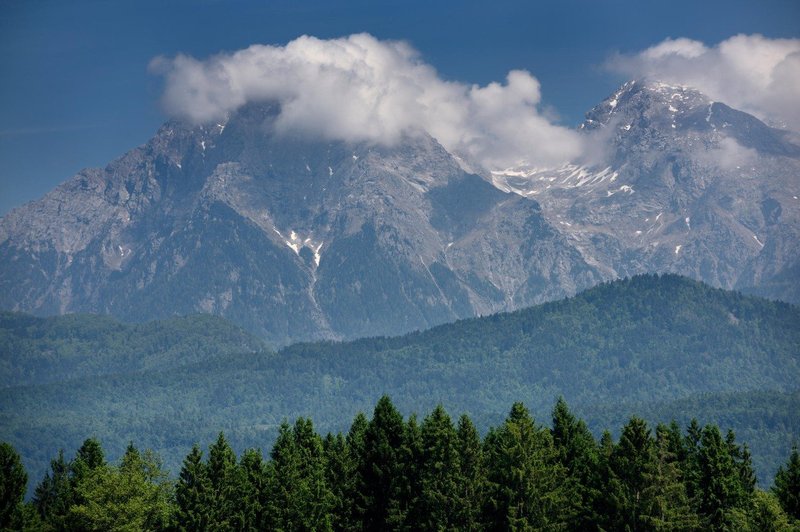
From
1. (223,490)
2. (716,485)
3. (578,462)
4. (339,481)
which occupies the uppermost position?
(578,462)

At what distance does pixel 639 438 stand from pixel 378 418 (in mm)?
25032

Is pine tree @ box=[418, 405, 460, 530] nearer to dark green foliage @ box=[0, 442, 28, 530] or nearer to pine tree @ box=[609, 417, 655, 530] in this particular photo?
pine tree @ box=[609, 417, 655, 530]

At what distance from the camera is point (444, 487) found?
110 m

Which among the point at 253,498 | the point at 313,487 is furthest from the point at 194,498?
the point at 313,487

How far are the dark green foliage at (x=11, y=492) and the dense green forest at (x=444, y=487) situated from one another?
12 cm

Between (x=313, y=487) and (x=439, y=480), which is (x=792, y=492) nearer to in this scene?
(x=439, y=480)

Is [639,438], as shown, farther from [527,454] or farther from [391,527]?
[391,527]

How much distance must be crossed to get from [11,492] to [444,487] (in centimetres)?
4000

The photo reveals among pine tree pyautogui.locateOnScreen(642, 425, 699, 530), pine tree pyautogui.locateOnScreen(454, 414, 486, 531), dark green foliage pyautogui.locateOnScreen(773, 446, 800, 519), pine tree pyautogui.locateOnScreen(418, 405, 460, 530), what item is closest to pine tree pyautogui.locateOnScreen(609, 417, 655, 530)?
pine tree pyautogui.locateOnScreen(642, 425, 699, 530)

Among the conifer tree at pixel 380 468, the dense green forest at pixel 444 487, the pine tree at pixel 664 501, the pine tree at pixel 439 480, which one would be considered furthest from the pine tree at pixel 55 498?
the pine tree at pixel 664 501

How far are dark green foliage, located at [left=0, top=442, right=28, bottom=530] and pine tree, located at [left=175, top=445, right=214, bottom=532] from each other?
47.1 feet

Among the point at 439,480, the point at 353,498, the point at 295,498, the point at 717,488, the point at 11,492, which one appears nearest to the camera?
the point at 439,480

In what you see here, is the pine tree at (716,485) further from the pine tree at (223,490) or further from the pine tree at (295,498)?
the pine tree at (223,490)

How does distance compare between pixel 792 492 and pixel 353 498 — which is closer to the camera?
pixel 792 492
